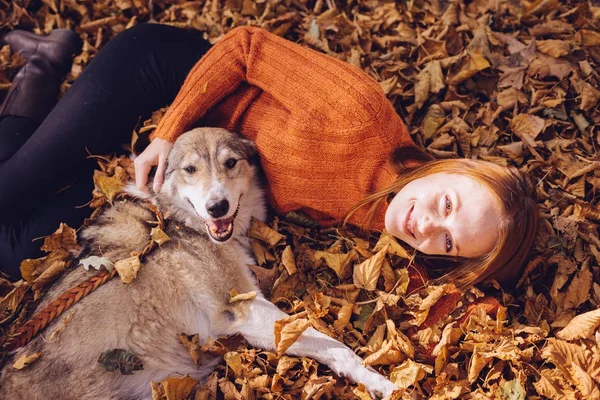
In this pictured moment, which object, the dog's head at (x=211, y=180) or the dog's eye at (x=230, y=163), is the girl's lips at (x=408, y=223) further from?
the dog's eye at (x=230, y=163)

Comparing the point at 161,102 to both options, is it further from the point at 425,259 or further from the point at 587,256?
the point at 587,256

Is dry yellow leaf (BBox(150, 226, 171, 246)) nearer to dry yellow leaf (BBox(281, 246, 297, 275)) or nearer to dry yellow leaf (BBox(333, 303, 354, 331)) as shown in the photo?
dry yellow leaf (BBox(281, 246, 297, 275))

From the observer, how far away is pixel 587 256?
11.6 feet

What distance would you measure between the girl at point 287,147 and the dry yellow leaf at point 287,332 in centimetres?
88

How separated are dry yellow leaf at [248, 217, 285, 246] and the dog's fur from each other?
69mm

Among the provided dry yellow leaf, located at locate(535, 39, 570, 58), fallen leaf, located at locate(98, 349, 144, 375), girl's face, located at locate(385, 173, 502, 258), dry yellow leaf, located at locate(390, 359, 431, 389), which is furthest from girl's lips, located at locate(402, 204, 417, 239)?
dry yellow leaf, located at locate(535, 39, 570, 58)

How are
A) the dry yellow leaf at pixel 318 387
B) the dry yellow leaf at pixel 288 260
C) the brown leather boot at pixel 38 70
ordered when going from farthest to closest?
the brown leather boot at pixel 38 70 < the dry yellow leaf at pixel 288 260 < the dry yellow leaf at pixel 318 387

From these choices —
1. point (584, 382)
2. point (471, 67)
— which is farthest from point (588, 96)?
point (584, 382)

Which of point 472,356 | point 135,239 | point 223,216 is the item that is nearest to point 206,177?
point 223,216

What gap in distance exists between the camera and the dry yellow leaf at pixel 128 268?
3133mm

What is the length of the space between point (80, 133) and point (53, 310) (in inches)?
54.2

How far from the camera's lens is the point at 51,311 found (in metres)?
2.96

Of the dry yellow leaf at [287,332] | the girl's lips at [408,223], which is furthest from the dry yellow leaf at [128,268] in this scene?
the girl's lips at [408,223]

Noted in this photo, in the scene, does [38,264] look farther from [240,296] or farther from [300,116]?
[300,116]
